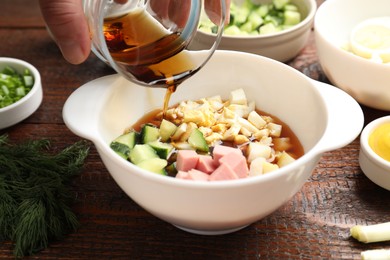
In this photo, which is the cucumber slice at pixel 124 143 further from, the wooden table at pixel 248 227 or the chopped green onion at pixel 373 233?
the chopped green onion at pixel 373 233

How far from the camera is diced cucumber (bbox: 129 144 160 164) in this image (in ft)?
5.45

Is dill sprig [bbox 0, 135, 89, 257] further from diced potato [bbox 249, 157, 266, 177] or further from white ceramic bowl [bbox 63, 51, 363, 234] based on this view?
diced potato [bbox 249, 157, 266, 177]

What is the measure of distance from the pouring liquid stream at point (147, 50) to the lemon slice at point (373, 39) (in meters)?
0.75

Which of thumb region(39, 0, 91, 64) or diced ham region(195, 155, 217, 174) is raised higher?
thumb region(39, 0, 91, 64)

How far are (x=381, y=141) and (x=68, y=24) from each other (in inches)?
40.4

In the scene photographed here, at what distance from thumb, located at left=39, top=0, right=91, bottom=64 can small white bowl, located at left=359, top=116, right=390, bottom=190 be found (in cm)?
91

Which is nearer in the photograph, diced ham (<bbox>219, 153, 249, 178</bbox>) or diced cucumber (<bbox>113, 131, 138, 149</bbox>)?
diced ham (<bbox>219, 153, 249, 178</bbox>)

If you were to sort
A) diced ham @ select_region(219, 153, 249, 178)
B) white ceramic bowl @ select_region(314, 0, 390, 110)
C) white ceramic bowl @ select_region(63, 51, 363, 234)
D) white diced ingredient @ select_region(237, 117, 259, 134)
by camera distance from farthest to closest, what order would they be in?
white ceramic bowl @ select_region(314, 0, 390, 110) < white diced ingredient @ select_region(237, 117, 259, 134) < diced ham @ select_region(219, 153, 249, 178) < white ceramic bowl @ select_region(63, 51, 363, 234)

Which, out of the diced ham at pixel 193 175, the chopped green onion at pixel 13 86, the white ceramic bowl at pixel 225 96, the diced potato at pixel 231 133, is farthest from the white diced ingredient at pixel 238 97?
the chopped green onion at pixel 13 86

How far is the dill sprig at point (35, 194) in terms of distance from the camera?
65.1 inches

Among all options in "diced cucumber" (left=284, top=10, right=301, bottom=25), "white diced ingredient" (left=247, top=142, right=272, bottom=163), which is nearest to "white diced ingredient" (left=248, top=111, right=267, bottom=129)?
"white diced ingredient" (left=247, top=142, right=272, bottom=163)

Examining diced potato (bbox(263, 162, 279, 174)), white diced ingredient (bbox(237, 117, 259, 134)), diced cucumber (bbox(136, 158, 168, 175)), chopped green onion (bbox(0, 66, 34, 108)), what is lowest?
chopped green onion (bbox(0, 66, 34, 108))

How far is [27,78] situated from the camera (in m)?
2.30

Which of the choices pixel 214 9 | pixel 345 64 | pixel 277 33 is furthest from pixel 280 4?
pixel 214 9
